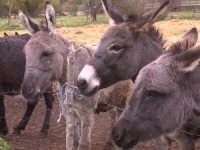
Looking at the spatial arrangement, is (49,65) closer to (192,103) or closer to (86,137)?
(86,137)

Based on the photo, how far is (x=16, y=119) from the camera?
8.32 meters

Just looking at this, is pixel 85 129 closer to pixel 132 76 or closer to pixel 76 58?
pixel 76 58

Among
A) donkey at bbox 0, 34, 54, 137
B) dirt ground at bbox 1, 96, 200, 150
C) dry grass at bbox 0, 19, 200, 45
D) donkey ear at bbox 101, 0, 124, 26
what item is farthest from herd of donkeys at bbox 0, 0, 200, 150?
dry grass at bbox 0, 19, 200, 45

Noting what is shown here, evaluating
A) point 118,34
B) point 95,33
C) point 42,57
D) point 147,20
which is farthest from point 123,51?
point 95,33

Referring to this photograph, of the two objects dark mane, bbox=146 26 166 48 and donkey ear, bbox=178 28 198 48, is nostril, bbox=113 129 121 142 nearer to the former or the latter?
donkey ear, bbox=178 28 198 48

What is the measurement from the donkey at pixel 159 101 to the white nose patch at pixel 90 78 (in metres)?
0.84

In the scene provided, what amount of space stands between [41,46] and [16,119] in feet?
12.3

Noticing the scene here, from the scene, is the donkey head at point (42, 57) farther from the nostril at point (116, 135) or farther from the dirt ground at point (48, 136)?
the dirt ground at point (48, 136)

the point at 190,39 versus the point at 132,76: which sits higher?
the point at 190,39

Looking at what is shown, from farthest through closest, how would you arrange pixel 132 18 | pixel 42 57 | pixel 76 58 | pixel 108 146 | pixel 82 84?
pixel 108 146 → pixel 76 58 → pixel 42 57 → pixel 132 18 → pixel 82 84

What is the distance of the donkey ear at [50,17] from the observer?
494 centimetres

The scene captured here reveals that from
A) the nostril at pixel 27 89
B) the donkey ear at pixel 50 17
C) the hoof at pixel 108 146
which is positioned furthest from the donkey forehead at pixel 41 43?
the hoof at pixel 108 146

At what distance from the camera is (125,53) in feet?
14.4

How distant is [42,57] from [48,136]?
2688mm
